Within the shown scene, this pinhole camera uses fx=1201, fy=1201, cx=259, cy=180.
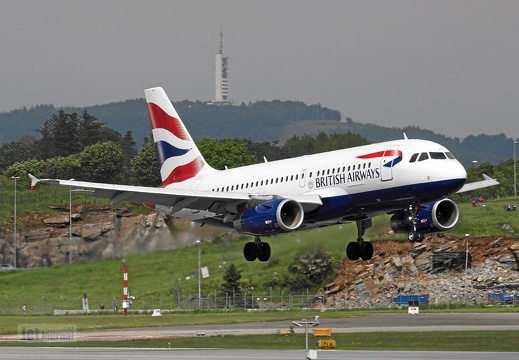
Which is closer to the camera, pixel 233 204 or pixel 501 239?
pixel 233 204

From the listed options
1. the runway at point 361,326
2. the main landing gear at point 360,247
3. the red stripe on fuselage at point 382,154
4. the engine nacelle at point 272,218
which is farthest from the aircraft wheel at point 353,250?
the runway at point 361,326

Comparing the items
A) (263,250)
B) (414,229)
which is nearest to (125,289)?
(263,250)

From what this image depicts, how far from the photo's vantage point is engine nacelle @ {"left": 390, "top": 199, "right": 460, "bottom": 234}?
66.1 meters

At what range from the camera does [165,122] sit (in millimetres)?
80062

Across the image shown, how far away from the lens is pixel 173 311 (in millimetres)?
108188

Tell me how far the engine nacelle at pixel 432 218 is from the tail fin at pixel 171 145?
14.4m

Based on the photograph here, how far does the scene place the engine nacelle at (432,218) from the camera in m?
66.1

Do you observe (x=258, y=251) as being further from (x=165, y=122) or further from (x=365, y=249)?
(x=165, y=122)

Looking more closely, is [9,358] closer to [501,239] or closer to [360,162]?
[360,162]

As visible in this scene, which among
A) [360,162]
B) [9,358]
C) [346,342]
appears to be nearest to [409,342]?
[346,342]

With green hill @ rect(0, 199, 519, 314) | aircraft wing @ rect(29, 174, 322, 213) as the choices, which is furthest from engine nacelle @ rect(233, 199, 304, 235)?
green hill @ rect(0, 199, 519, 314)

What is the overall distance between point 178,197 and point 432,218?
14.7 metres

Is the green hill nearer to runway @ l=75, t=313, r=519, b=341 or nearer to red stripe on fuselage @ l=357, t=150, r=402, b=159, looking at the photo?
runway @ l=75, t=313, r=519, b=341

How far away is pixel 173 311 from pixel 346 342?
1538 inches
